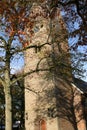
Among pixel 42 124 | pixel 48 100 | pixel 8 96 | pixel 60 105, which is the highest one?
pixel 48 100

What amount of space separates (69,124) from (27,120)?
560 cm

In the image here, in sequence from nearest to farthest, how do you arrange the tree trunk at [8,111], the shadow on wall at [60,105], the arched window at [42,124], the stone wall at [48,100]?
the tree trunk at [8,111]
the stone wall at [48,100]
the shadow on wall at [60,105]
the arched window at [42,124]

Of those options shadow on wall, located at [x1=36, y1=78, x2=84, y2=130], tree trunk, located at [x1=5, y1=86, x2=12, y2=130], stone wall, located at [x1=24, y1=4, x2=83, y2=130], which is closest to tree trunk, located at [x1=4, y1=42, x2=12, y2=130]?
tree trunk, located at [x1=5, y1=86, x2=12, y2=130]

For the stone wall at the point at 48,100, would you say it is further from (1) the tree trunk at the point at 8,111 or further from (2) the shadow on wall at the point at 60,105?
(1) the tree trunk at the point at 8,111

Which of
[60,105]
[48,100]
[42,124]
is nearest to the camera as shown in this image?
[60,105]

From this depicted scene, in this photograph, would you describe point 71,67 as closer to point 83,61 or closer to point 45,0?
point 83,61

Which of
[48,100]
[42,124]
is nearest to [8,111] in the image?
[48,100]

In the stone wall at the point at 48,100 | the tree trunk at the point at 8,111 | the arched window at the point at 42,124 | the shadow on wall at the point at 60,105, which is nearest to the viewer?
the tree trunk at the point at 8,111

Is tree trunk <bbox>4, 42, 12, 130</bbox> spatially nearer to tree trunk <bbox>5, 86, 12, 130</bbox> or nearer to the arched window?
tree trunk <bbox>5, 86, 12, 130</bbox>

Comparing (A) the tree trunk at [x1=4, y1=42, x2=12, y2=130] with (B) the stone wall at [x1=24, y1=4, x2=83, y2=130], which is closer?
(A) the tree trunk at [x1=4, y1=42, x2=12, y2=130]

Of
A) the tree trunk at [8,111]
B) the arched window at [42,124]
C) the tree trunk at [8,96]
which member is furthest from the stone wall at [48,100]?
the tree trunk at [8,111]

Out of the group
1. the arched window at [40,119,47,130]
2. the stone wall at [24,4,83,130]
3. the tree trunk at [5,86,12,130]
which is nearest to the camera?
the tree trunk at [5,86,12,130]

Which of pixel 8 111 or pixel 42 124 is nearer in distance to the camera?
pixel 8 111

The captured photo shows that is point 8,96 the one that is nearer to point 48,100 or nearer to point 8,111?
point 8,111
